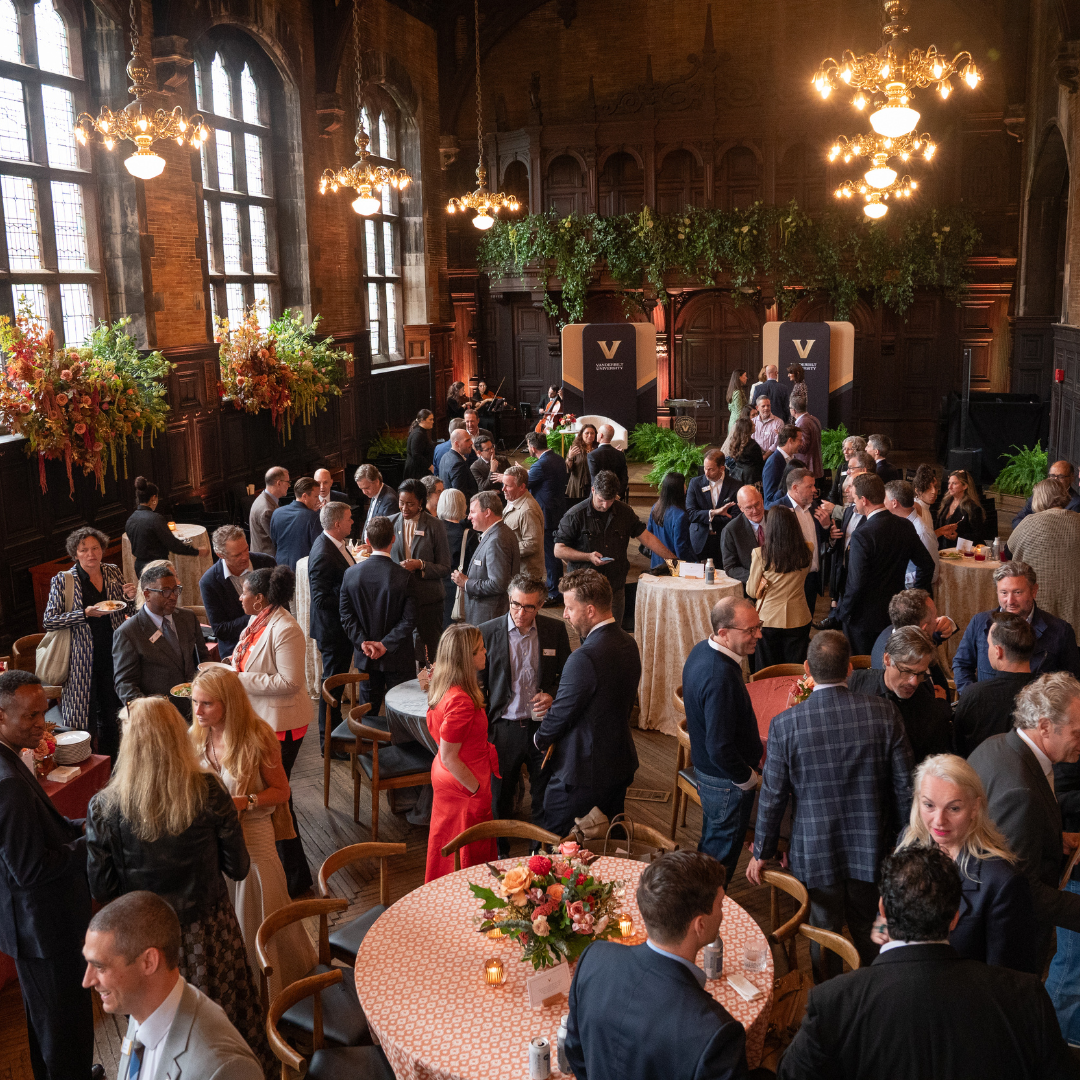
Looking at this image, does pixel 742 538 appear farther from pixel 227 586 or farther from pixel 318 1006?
pixel 318 1006

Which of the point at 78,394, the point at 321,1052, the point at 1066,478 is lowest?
the point at 321,1052

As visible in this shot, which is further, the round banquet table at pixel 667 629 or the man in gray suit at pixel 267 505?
the man in gray suit at pixel 267 505

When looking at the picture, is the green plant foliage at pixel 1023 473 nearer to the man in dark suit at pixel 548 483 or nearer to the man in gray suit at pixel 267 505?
the man in dark suit at pixel 548 483

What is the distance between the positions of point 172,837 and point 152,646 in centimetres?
194

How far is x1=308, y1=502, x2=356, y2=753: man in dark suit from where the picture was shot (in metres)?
5.95

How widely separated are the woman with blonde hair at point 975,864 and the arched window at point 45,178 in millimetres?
8336

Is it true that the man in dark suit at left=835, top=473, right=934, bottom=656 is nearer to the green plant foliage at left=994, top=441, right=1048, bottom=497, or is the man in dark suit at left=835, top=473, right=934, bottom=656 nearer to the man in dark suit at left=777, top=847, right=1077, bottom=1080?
the man in dark suit at left=777, top=847, right=1077, bottom=1080

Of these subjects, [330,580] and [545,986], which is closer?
[545,986]

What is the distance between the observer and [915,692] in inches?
156

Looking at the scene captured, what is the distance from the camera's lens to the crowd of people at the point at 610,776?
2.26 m

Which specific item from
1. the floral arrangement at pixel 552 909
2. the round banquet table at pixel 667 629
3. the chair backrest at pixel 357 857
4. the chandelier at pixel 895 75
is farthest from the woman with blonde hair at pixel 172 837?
the chandelier at pixel 895 75

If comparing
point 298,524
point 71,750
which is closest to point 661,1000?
point 71,750

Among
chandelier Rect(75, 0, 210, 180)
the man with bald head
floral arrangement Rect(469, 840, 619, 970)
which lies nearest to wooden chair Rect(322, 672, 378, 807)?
floral arrangement Rect(469, 840, 619, 970)

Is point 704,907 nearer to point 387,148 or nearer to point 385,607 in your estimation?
point 385,607
